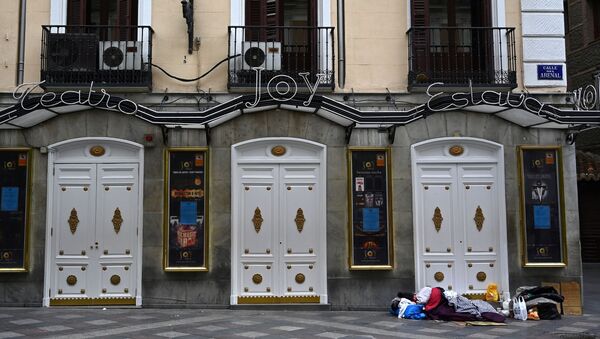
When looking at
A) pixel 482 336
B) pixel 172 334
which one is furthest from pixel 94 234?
pixel 482 336

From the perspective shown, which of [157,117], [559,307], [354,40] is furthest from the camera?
[354,40]

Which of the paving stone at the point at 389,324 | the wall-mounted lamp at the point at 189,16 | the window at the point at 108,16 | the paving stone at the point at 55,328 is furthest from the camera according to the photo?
the window at the point at 108,16

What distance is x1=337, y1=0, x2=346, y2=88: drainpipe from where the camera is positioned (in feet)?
37.3

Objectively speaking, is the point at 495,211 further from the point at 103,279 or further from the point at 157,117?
the point at 103,279

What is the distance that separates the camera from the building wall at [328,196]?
10867 mm

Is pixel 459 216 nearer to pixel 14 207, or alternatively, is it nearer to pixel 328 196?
pixel 328 196

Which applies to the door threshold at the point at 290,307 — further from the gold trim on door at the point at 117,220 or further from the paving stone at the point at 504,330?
the paving stone at the point at 504,330

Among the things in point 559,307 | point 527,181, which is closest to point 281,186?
point 527,181

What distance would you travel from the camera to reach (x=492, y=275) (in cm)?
1113

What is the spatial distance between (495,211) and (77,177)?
8336mm

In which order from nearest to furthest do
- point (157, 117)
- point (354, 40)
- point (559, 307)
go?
point (157, 117)
point (559, 307)
point (354, 40)

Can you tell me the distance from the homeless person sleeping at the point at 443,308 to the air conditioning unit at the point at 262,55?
518 centimetres

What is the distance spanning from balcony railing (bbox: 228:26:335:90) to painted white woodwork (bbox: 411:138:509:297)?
8.47 feet

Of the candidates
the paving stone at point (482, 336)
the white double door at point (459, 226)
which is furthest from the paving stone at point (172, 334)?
the white double door at point (459, 226)
